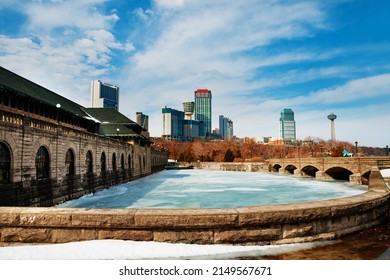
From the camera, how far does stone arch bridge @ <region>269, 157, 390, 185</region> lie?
33.7m

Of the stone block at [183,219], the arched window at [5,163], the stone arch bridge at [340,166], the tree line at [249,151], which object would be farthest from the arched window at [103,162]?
the tree line at [249,151]

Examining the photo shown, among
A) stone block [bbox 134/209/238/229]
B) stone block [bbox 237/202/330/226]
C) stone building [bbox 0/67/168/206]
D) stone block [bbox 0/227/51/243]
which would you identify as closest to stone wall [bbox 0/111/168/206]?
stone building [bbox 0/67/168/206]

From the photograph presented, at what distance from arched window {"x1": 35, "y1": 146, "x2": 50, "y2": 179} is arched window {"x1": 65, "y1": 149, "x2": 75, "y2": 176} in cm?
246

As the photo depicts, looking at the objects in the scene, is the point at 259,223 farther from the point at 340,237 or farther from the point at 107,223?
the point at 107,223

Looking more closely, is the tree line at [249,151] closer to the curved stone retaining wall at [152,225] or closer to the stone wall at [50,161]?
the stone wall at [50,161]

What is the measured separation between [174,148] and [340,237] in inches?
5598

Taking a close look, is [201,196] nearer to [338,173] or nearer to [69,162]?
[69,162]

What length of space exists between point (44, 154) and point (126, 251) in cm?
1441

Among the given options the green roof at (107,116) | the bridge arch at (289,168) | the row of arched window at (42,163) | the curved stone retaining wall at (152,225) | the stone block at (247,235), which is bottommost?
the bridge arch at (289,168)

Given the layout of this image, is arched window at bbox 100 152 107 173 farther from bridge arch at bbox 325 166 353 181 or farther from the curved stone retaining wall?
bridge arch at bbox 325 166 353 181

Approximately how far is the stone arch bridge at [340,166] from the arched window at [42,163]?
34.4 metres

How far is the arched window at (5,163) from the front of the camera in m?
12.6

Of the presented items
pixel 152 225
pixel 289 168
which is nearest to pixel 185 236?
pixel 152 225
